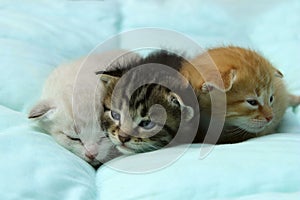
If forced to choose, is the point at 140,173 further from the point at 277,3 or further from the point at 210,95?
the point at 277,3

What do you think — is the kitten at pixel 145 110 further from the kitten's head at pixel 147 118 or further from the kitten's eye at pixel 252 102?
the kitten's eye at pixel 252 102

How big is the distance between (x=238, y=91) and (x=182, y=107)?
0.14m

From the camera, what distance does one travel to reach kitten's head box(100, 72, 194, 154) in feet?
3.68

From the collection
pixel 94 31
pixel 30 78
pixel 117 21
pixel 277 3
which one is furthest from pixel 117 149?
pixel 277 3

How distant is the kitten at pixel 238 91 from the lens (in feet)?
3.77

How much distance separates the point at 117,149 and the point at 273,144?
31 centimetres

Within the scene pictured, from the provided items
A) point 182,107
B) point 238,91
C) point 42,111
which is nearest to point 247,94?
point 238,91

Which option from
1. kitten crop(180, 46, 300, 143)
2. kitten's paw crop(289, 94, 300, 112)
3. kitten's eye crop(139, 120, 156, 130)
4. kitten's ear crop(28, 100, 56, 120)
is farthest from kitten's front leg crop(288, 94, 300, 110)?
kitten's ear crop(28, 100, 56, 120)

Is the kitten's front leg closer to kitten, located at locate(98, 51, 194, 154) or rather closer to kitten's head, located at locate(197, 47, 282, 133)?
kitten's head, located at locate(197, 47, 282, 133)

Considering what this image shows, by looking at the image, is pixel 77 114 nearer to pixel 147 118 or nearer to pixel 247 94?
pixel 147 118

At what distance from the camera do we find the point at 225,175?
94 centimetres

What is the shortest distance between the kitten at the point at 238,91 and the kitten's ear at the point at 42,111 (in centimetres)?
30

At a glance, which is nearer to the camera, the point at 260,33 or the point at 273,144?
the point at 273,144

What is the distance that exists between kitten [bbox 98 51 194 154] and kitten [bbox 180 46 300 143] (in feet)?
0.15
